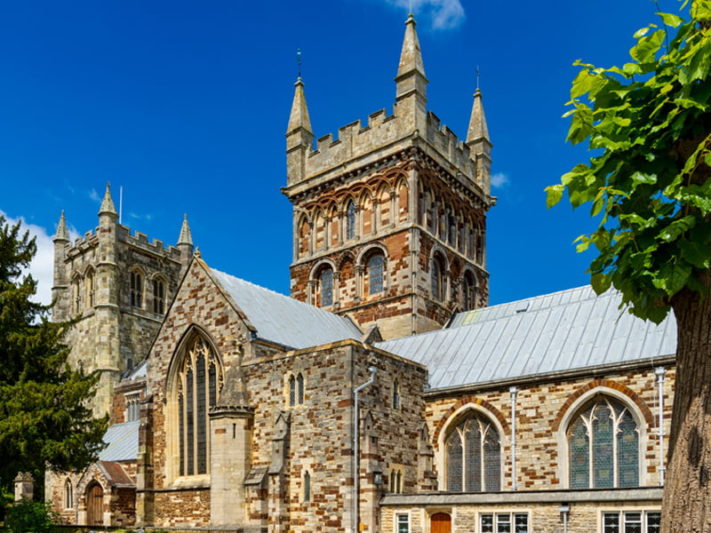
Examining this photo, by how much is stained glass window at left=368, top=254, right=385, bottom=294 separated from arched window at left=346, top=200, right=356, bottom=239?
1912 millimetres

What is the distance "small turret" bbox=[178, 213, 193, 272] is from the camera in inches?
2295

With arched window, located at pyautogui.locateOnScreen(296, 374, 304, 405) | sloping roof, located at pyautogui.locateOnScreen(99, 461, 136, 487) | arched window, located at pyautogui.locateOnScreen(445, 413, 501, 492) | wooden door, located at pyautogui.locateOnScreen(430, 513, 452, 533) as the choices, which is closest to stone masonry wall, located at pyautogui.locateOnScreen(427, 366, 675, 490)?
arched window, located at pyautogui.locateOnScreen(445, 413, 501, 492)

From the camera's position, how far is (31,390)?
22656 mm

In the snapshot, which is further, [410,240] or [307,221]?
[307,221]

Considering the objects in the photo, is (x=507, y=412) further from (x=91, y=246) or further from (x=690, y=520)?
(x=91, y=246)

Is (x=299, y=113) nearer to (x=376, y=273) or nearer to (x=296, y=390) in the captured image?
(x=376, y=273)

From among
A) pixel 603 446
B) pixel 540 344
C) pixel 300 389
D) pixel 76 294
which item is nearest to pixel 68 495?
pixel 300 389

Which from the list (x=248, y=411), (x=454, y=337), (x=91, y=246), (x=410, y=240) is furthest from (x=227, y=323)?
(x=91, y=246)

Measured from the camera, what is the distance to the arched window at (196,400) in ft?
85.5

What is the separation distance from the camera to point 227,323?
2558cm

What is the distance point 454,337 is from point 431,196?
1013 cm

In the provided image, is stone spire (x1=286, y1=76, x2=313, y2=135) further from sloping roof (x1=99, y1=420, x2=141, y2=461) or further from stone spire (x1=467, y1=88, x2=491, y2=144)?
sloping roof (x1=99, y1=420, x2=141, y2=461)

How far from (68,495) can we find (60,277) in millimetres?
28259

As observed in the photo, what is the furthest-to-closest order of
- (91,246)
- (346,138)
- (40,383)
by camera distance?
(91,246) < (346,138) < (40,383)
